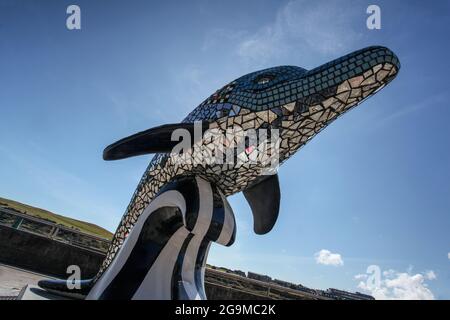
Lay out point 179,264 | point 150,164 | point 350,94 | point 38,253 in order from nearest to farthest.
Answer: point 350,94 < point 179,264 < point 150,164 < point 38,253

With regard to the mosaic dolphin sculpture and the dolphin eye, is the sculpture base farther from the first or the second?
the dolphin eye

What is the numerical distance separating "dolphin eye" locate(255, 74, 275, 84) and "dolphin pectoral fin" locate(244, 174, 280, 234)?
1.38 meters

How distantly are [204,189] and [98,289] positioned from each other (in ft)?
5.11

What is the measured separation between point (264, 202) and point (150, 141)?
1.90 m

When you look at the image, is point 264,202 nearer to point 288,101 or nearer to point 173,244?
point 173,244

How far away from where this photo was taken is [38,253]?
882cm

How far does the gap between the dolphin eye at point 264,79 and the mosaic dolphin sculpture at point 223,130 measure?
13mm

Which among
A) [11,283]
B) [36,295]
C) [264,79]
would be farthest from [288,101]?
[11,283]

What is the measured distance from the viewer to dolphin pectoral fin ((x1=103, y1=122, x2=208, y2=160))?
3562mm

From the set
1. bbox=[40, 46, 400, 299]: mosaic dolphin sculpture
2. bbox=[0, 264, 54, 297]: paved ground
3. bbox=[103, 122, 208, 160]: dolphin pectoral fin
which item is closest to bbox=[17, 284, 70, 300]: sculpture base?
bbox=[0, 264, 54, 297]: paved ground

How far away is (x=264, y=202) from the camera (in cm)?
450

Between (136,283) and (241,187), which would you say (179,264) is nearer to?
(136,283)

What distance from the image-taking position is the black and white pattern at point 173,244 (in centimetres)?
324
